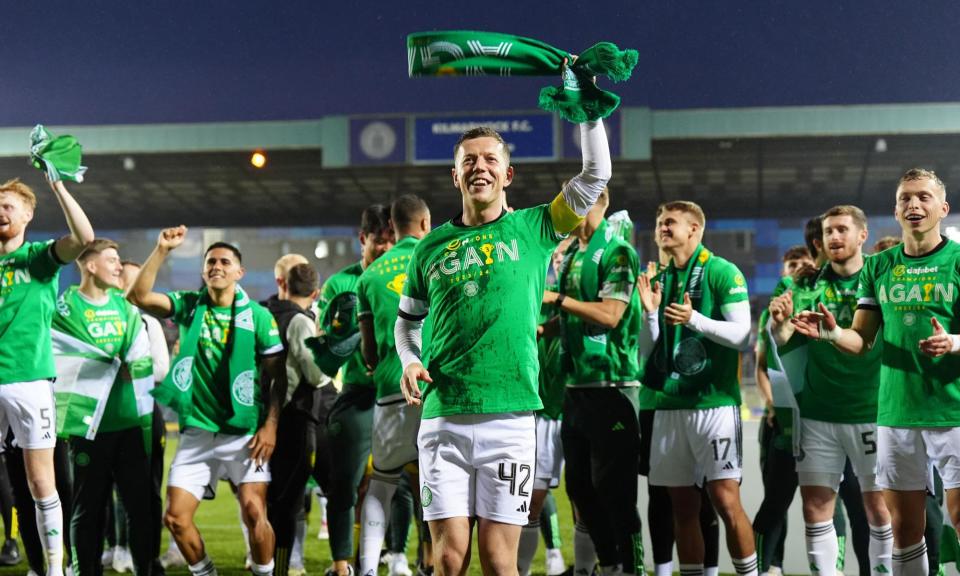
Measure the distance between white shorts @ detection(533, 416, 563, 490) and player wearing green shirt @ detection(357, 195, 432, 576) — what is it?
2.98ft

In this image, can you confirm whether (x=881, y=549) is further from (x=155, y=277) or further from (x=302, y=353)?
(x=155, y=277)

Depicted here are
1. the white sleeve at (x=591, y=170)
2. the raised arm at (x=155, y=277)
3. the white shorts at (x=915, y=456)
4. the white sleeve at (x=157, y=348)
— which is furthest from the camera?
the white sleeve at (x=157, y=348)

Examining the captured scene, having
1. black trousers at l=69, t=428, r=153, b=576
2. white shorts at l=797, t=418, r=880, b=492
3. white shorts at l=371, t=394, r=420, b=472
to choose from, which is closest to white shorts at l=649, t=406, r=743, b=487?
white shorts at l=797, t=418, r=880, b=492

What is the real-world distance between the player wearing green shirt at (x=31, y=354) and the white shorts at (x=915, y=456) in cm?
→ 398

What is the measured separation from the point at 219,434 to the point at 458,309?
2.16m

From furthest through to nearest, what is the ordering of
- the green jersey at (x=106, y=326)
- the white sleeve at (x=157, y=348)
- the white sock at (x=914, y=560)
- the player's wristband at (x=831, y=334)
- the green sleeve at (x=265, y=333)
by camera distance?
the white sleeve at (x=157, y=348)
the green jersey at (x=106, y=326)
the green sleeve at (x=265, y=333)
the player's wristband at (x=831, y=334)
the white sock at (x=914, y=560)

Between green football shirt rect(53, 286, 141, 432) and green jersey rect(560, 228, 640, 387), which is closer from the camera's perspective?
green jersey rect(560, 228, 640, 387)

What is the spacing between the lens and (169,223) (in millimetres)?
33500

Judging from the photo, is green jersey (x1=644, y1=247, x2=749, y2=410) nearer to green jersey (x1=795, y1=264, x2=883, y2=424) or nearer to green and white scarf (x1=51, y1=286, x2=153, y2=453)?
green jersey (x1=795, y1=264, x2=883, y2=424)

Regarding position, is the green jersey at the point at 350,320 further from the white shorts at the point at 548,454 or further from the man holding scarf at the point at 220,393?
the white shorts at the point at 548,454

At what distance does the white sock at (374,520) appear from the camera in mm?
4871

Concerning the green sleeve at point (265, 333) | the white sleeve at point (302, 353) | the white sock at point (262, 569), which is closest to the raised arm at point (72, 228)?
the green sleeve at point (265, 333)

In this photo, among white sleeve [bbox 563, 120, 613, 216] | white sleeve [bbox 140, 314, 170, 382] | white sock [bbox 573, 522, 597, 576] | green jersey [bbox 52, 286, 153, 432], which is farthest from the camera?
white sleeve [bbox 140, 314, 170, 382]

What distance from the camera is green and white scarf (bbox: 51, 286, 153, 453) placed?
5.45 meters
